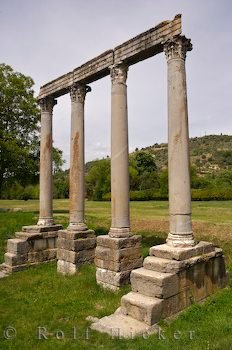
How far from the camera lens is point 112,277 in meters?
10.2

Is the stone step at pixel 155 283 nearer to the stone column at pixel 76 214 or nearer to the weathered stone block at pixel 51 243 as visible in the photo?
the stone column at pixel 76 214

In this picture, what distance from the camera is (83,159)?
A: 43.4 ft

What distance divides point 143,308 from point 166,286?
29.0 inches

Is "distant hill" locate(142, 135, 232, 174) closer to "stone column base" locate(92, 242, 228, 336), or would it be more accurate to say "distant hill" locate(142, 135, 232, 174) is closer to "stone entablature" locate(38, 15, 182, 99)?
"stone entablature" locate(38, 15, 182, 99)

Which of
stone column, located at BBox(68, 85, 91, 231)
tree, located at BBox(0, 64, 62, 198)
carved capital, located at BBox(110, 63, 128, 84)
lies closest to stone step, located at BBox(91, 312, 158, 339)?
stone column, located at BBox(68, 85, 91, 231)

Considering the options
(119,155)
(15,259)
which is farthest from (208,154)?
(119,155)

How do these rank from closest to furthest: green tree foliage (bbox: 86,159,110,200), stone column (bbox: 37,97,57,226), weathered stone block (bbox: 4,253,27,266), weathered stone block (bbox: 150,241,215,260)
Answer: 1. weathered stone block (bbox: 150,241,215,260)
2. weathered stone block (bbox: 4,253,27,266)
3. stone column (bbox: 37,97,57,226)
4. green tree foliage (bbox: 86,159,110,200)

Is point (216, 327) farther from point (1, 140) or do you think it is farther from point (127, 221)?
point (1, 140)

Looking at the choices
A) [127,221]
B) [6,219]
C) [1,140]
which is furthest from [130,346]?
[1,140]

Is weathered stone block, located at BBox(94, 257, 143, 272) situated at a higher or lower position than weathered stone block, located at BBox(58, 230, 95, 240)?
lower

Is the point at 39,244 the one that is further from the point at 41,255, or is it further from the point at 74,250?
the point at 74,250

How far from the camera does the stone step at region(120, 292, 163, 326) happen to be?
280 inches

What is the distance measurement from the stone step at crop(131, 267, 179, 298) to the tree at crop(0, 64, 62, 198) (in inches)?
788

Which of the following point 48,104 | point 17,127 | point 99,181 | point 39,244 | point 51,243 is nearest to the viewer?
point 39,244
